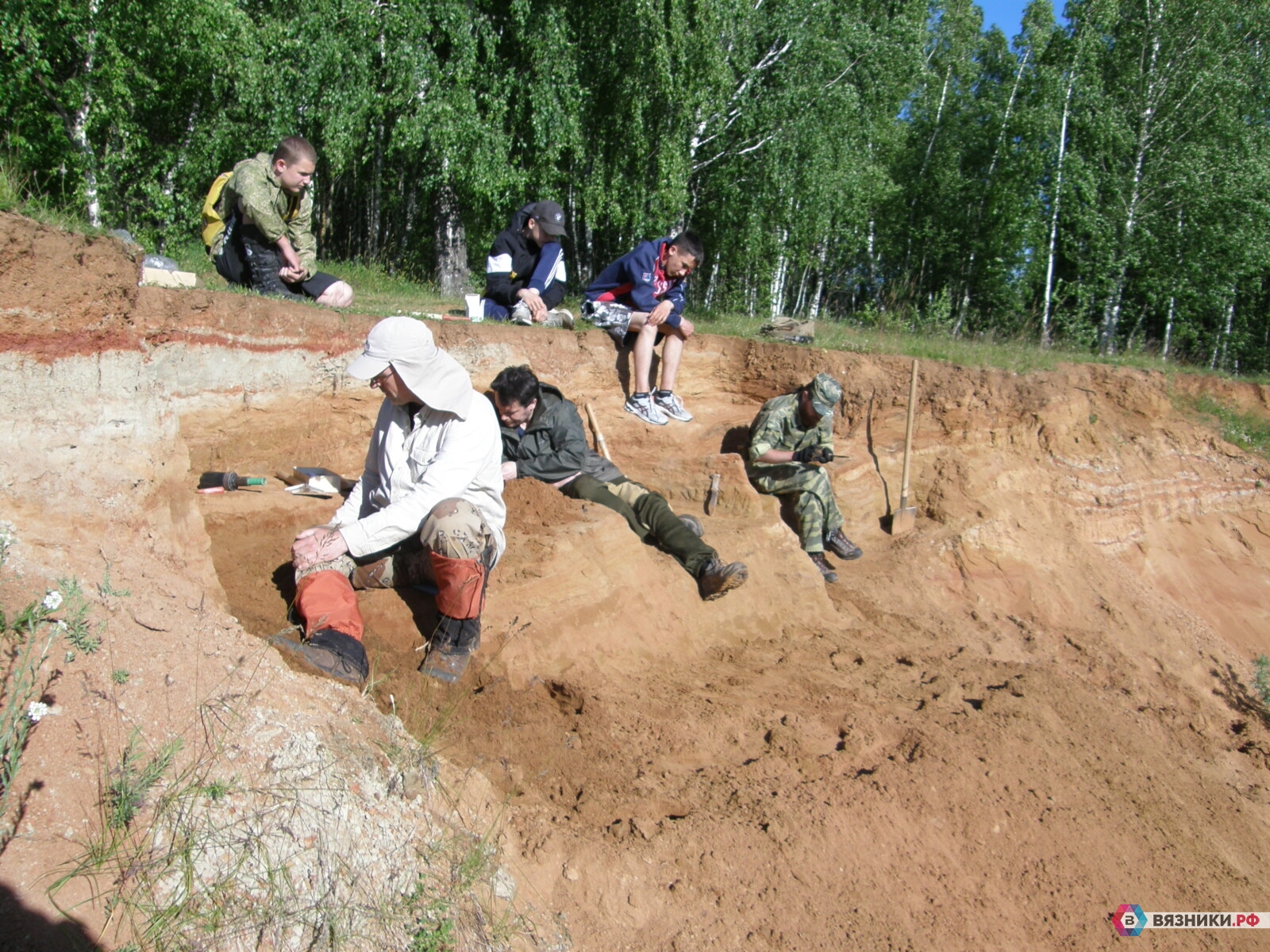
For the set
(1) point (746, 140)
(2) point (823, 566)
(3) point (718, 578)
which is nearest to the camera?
(3) point (718, 578)

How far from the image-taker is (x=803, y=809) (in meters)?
4.16

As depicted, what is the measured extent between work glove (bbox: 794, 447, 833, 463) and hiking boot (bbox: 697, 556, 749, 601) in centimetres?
213

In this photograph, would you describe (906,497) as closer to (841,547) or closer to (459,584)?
(841,547)

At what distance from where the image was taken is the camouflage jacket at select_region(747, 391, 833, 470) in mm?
7820

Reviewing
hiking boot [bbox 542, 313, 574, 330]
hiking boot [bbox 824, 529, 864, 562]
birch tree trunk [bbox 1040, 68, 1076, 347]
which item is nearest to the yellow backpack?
hiking boot [bbox 542, 313, 574, 330]

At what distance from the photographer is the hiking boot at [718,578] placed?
18.9 feet

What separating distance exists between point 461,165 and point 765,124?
4.87m

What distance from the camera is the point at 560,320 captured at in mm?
8148

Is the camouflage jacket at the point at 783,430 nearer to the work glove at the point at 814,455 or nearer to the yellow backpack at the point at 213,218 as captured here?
the work glove at the point at 814,455

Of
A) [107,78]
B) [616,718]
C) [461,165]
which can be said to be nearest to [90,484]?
[616,718]

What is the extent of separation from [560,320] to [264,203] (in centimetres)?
272

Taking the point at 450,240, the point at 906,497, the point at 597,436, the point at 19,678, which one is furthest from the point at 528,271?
the point at 19,678

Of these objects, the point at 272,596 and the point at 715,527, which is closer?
the point at 272,596

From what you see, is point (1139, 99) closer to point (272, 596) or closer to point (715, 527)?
point (715, 527)
